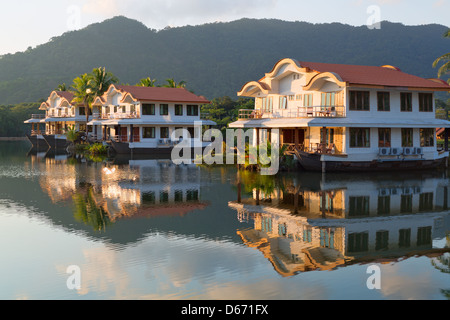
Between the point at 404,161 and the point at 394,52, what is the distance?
157m

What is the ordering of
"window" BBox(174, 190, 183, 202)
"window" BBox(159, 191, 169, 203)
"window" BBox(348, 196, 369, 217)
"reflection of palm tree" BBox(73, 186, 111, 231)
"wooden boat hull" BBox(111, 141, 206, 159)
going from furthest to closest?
1. "wooden boat hull" BBox(111, 141, 206, 159)
2. "window" BBox(174, 190, 183, 202)
3. "window" BBox(159, 191, 169, 203)
4. "window" BBox(348, 196, 369, 217)
5. "reflection of palm tree" BBox(73, 186, 111, 231)

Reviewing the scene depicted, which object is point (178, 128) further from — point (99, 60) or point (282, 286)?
point (99, 60)

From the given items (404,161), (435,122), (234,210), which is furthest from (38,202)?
(435,122)

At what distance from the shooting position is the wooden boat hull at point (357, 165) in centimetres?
3222

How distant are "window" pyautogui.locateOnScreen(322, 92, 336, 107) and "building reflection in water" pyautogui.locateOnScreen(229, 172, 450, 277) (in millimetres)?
8087

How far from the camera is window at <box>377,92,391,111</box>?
114ft

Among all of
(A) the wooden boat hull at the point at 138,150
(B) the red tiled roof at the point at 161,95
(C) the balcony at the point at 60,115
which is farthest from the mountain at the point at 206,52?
(A) the wooden boat hull at the point at 138,150

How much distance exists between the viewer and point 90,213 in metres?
18.8

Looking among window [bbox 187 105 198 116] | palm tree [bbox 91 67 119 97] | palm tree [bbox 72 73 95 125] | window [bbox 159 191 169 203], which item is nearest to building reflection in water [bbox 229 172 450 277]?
window [bbox 159 191 169 203]

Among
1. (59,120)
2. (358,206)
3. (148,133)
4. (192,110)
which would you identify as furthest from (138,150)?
(358,206)

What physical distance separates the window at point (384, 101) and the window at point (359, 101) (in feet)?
3.00

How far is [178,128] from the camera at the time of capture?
180 ft

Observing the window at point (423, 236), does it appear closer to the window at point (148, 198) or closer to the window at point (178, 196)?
the window at point (178, 196)

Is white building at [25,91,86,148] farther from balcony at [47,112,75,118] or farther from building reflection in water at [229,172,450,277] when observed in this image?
building reflection in water at [229,172,450,277]
